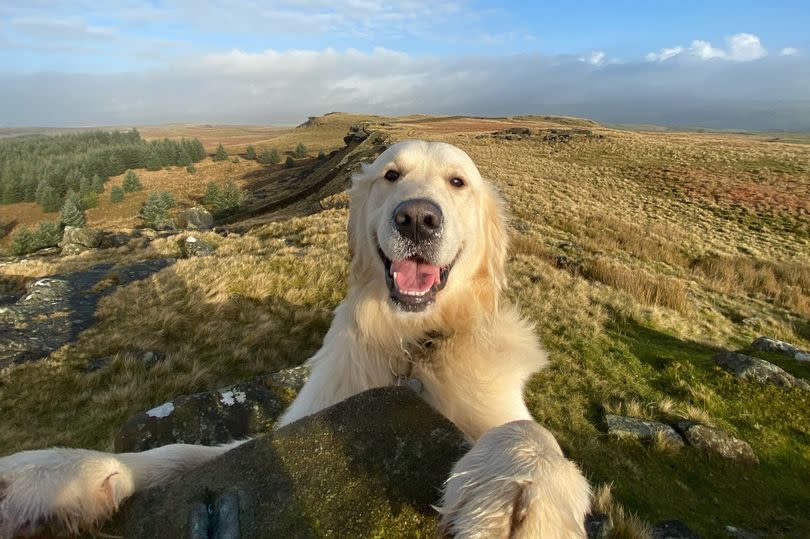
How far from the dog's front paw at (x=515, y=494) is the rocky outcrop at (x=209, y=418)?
340 cm

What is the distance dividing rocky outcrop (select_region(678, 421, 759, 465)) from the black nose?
156 inches

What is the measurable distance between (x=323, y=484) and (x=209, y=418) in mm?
3163

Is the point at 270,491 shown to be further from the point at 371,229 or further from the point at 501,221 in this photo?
the point at 501,221

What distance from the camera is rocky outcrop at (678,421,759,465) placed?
15.5 feet

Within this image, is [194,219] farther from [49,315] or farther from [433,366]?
[433,366]

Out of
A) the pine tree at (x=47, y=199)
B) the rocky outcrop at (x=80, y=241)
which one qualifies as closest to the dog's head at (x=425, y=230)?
the rocky outcrop at (x=80, y=241)

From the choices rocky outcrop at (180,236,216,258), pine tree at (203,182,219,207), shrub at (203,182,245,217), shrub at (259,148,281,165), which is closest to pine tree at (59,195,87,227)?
pine tree at (203,182,219,207)

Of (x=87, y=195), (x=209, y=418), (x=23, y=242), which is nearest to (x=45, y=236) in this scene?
(x=23, y=242)

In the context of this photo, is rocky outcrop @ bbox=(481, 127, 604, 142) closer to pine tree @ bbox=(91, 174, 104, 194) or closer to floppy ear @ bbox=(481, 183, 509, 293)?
floppy ear @ bbox=(481, 183, 509, 293)

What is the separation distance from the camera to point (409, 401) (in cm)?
231

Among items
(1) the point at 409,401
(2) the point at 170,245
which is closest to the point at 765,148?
(2) the point at 170,245

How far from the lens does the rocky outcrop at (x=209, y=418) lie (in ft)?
13.7

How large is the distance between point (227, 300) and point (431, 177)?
5.76 meters

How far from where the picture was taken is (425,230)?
3045mm
